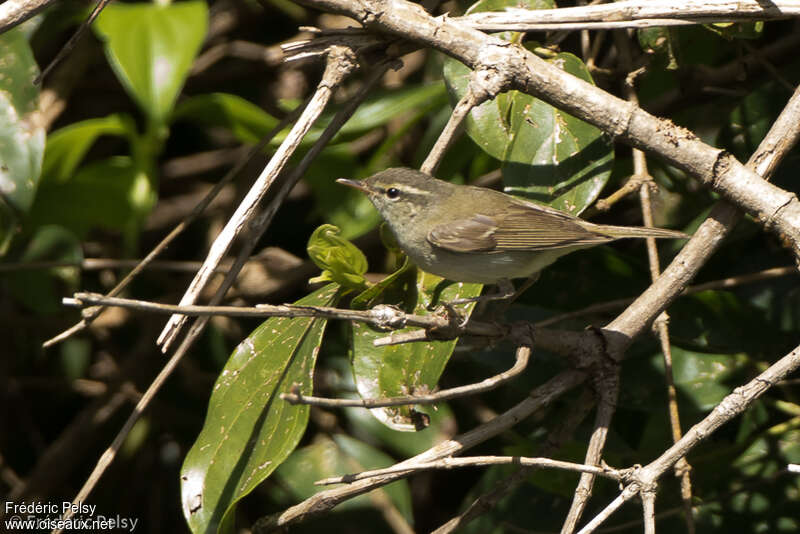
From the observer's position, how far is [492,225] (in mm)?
2781

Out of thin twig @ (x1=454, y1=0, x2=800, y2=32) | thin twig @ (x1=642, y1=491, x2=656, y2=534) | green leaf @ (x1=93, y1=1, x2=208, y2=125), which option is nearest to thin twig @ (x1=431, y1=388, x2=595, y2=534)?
thin twig @ (x1=642, y1=491, x2=656, y2=534)

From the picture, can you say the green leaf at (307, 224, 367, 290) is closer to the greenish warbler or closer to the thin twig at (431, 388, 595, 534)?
the greenish warbler

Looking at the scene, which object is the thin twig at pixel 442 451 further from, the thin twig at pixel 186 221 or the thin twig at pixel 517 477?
the thin twig at pixel 186 221

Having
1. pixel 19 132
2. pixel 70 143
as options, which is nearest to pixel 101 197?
pixel 70 143

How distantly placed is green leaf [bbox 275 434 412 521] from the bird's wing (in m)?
1.15

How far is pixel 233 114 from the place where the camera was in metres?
3.27

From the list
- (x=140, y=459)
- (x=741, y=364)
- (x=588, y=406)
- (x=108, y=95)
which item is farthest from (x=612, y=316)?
(x=108, y=95)

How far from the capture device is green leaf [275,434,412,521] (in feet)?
10.9

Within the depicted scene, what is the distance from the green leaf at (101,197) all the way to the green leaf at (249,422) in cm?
138

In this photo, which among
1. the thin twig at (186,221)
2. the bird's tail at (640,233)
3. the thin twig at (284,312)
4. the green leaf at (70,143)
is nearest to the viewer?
the thin twig at (284,312)

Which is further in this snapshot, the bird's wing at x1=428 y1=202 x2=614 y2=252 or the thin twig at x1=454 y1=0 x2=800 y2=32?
the bird's wing at x1=428 y1=202 x2=614 y2=252

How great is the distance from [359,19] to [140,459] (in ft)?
8.79

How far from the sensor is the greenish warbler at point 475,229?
2.51 m

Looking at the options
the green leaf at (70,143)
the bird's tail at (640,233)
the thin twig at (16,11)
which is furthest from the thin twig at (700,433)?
the green leaf at (70,143)
